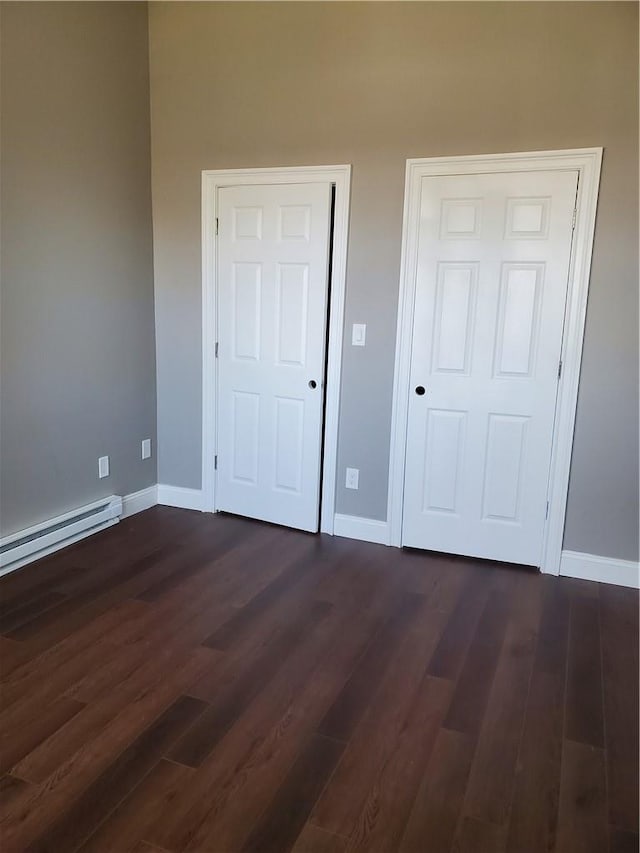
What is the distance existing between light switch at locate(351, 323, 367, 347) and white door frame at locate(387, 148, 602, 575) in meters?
0.20

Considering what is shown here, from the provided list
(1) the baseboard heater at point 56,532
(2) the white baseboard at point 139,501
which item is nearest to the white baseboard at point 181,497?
(2) the white baseboard at point 139,501

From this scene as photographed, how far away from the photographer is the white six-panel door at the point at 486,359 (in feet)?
10.2

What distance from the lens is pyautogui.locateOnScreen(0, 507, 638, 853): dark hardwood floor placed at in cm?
167

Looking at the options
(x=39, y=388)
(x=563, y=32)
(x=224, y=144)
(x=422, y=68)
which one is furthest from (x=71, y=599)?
(x=563, y=32)

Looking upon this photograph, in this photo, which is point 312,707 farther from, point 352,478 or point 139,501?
point 139,501

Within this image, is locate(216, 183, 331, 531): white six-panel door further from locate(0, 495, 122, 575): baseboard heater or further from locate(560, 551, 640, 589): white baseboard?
locate(560, 551, 640, 589): white baseboard

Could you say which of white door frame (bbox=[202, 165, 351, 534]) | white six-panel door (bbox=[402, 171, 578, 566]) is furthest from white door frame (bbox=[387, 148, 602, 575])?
white door frame (bbox=[202, 165, 351, 534])

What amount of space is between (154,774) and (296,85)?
3.35 meters

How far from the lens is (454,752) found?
6.42 feet

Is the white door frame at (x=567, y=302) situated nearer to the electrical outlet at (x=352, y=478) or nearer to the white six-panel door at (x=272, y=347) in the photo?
the electrical outlet at (x=352, y=478)

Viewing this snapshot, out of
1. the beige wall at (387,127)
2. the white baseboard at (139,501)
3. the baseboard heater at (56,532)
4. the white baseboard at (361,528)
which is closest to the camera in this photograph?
the beige wall at (387,127)

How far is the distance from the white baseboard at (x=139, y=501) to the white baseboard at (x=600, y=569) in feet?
8.50

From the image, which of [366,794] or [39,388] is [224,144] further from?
[366,794]

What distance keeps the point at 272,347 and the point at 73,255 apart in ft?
3.95
